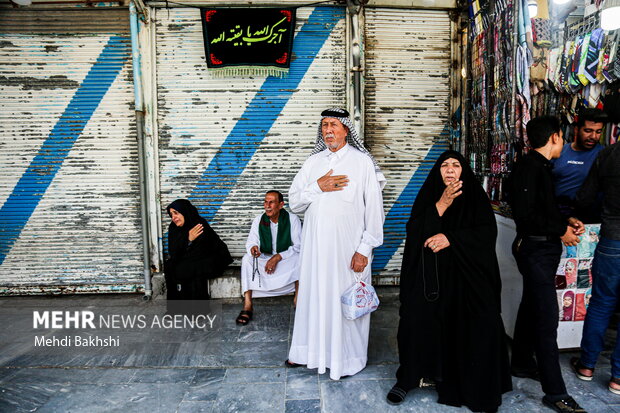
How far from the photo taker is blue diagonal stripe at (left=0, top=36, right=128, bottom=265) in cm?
468

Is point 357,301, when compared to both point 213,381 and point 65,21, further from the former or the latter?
point 65,21

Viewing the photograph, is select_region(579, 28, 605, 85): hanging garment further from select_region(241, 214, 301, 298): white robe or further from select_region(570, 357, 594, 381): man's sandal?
select_region(241, 214, 301, 298): white robe

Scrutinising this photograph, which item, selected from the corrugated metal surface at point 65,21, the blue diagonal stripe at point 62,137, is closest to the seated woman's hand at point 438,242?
the blue diagonal stripe at point 62,137

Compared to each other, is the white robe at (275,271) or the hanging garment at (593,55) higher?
the hanging garment at (593,55)

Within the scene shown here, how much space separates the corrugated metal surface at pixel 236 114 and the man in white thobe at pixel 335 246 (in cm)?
165

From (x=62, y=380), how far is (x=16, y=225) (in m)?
2.59

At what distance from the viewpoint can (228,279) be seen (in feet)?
15.3

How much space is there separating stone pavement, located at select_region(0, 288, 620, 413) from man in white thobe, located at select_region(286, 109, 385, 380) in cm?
18

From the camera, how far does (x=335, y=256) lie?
299 cm

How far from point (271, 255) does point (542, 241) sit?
2.51 m

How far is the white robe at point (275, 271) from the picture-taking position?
4203mm

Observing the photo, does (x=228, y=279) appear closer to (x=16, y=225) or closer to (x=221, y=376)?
(x=221, y=376)

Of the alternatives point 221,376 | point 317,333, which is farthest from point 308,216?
point 221,376

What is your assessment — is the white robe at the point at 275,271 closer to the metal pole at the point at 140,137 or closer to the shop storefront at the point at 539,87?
the metal pole at the point at 140,137
